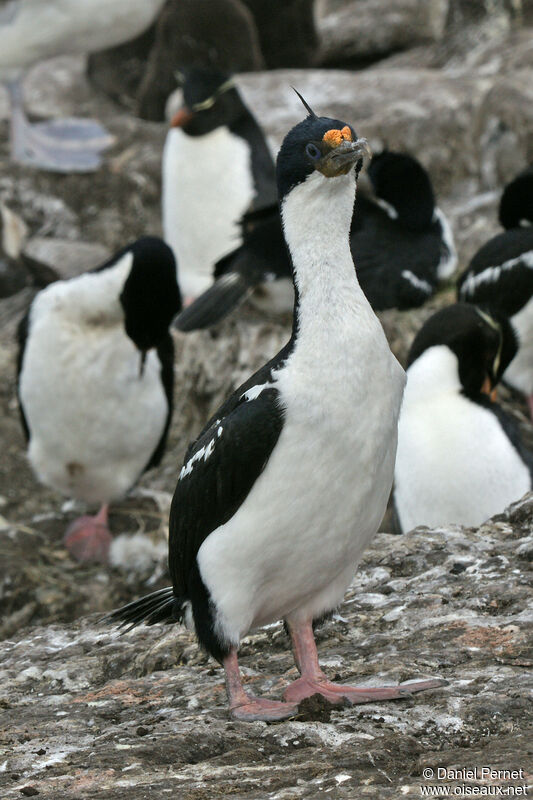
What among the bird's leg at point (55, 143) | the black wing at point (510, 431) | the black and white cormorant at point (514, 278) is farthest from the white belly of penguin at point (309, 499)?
the bird's leg at point (55, 143)

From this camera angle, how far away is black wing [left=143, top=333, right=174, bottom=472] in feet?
21.0

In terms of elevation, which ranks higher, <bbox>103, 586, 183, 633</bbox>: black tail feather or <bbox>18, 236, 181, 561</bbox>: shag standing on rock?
<bbox>103, 586, 183, 633</bbox>: black tail feather

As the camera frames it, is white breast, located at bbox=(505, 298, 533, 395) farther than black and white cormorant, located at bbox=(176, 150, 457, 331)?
Yes

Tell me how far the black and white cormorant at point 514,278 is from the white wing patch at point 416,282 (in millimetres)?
245

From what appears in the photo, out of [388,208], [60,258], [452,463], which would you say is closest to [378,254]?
[388,208]

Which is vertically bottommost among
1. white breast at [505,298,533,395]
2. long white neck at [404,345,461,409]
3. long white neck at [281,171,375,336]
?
white breast at [505,298,533,395]

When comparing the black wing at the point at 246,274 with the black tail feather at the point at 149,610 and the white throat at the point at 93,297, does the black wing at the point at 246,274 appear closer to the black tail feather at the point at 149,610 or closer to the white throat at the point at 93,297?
the white throat at the point at 93,297

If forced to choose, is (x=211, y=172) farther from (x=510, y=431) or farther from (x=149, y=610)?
(x=149, y=610)

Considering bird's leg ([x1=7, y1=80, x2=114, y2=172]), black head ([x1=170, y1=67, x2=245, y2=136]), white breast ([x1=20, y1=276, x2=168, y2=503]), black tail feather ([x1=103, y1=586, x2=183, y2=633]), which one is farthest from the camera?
bird's leg ([x1=7, y1=80, x2=114, y2=172])

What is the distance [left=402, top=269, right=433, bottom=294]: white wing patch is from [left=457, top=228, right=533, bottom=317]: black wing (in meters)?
0.24

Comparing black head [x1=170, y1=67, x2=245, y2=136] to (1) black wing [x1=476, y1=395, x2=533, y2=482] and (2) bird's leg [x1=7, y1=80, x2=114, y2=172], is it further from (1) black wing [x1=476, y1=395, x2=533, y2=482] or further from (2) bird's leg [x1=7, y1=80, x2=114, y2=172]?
(1) black wing [x1=476, y1=395, x2=533, y2=482]

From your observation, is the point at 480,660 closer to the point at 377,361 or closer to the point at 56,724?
the point at 377,361

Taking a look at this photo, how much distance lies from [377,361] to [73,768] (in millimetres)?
1162

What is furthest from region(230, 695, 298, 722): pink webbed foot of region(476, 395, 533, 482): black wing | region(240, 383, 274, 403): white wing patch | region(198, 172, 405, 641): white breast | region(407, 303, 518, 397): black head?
region(407, 303, 518, 397): black head
